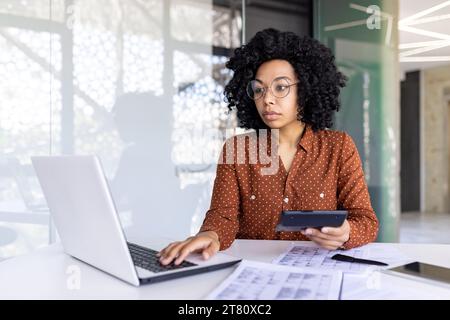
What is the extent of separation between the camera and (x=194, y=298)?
87cm

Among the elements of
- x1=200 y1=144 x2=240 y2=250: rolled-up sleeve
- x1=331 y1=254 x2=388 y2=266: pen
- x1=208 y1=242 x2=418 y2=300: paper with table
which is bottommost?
x1=208 y1=242 x2=418 y2=300: paper with table

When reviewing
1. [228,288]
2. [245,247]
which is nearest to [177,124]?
[245,247]

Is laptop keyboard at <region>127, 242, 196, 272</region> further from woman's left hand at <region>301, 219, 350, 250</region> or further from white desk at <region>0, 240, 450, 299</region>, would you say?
woman's left hand at <region>301, 219, 350, 250</region>

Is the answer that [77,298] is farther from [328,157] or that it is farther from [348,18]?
[348,18]

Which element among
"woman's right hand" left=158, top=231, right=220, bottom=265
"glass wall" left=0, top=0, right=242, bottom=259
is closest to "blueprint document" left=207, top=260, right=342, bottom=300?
"woman's right hand" left=158, top=231, right=220, bottom=265

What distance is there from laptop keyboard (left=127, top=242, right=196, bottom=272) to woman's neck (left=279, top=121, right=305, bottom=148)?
0.76 meters

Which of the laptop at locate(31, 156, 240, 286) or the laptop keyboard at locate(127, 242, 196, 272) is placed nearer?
the laptop at locate(31, 156, 240, 286)

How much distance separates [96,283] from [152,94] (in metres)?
2.41

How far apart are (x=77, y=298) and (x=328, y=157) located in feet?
3.60

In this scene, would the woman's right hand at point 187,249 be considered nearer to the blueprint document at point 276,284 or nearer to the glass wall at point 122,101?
the blueprint document at point 276,284

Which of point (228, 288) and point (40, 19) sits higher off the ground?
point (40, 19)

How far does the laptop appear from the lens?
0.85m
